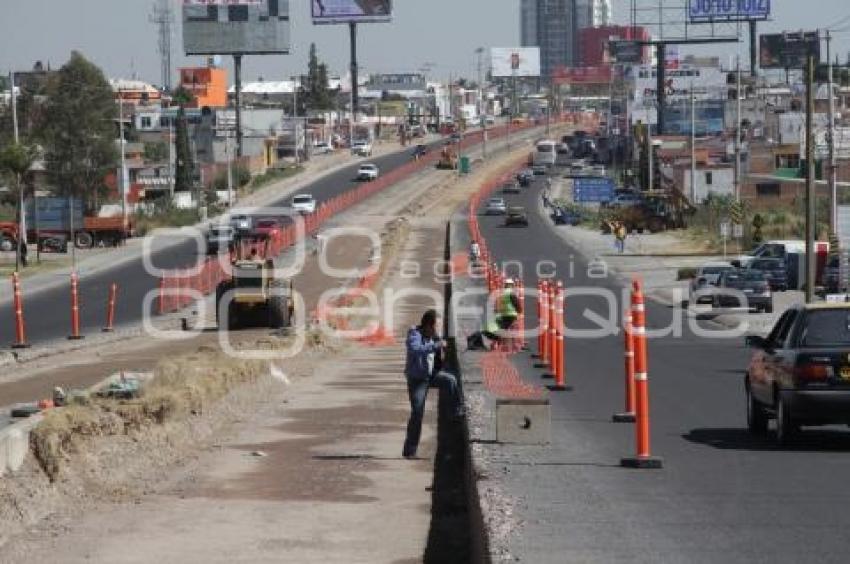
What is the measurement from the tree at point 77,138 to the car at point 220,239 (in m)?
26.8

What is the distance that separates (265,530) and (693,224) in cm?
9454

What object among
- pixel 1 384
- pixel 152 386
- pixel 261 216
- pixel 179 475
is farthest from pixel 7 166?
pixel 179 475

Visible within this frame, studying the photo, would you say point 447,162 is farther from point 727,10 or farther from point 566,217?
point 566,217

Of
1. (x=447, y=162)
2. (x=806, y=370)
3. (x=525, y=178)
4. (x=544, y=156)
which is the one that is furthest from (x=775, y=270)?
Answer: (x=544, y=156)

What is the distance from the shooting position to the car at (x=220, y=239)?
81.8 m

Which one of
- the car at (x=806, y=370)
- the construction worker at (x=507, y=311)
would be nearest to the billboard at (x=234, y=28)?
the construction worker at (x=507, y=311)

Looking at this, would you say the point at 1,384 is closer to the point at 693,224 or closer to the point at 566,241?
the point at 566,241

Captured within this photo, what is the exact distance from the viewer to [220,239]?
8319 centimetres

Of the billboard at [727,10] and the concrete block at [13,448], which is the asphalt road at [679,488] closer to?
the concrete block at [13,448]

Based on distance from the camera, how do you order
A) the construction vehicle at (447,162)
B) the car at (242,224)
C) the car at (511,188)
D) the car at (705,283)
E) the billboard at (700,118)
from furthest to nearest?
the billboard at (700,118), the construction vehicle at (447,162), the car at (511,188), the car at (242,224), the car at (705,283)

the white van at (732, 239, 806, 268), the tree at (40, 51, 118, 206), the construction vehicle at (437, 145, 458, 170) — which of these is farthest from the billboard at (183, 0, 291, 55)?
the white van at (732, 239, 806, 268)

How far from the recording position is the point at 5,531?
1548 centimetres

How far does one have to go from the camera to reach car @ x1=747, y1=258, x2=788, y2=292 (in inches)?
2608

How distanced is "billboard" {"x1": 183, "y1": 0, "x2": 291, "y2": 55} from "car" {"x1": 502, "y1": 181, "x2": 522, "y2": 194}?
111ft
